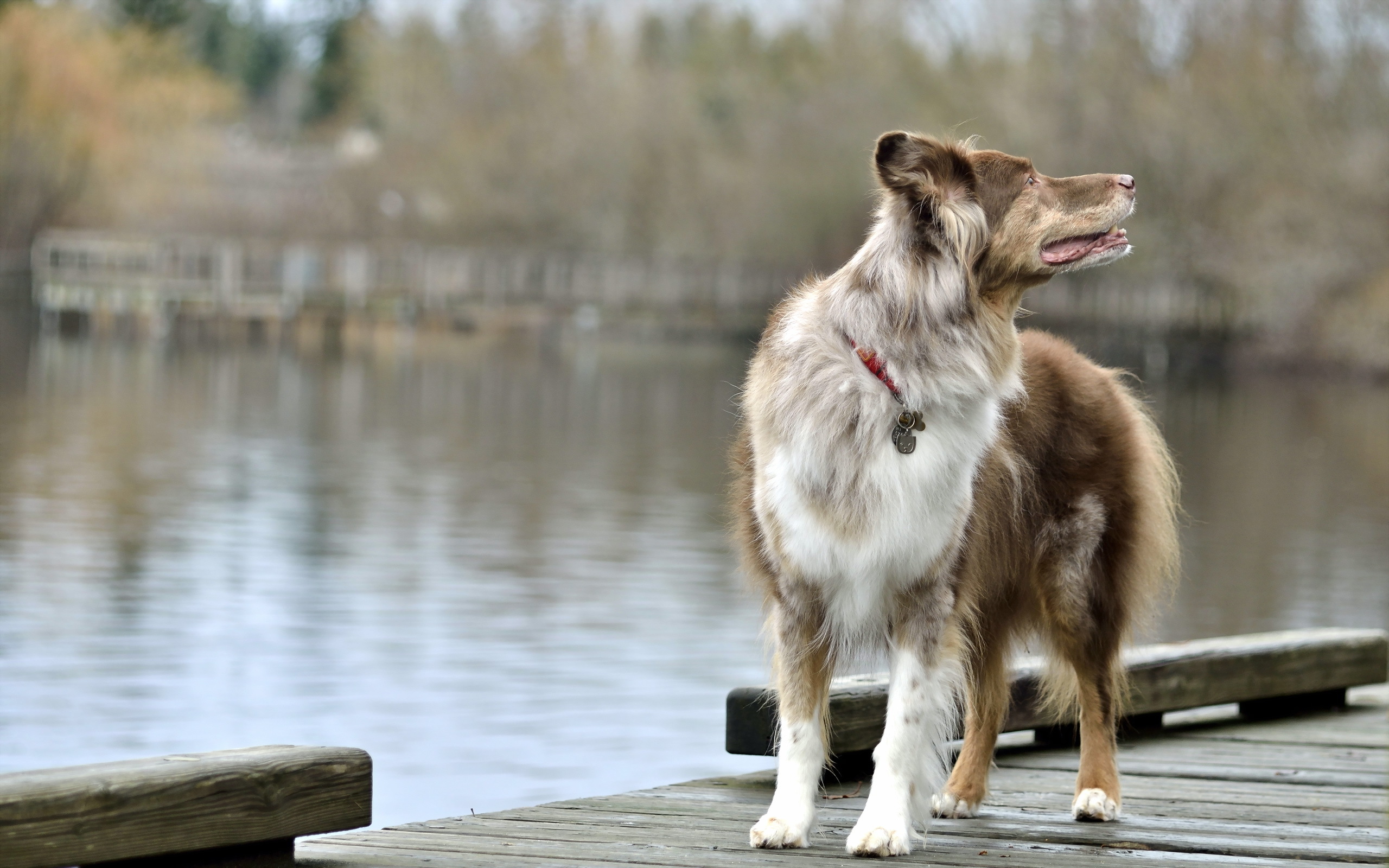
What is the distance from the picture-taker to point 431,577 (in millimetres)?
14062

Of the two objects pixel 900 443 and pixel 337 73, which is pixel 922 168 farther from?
pixel 337 73

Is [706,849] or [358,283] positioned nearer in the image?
[706,849]

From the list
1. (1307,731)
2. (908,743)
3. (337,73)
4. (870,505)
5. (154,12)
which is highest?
(154,12)

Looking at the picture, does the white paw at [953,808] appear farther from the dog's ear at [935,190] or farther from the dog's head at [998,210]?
the dog's ear at [935,190]

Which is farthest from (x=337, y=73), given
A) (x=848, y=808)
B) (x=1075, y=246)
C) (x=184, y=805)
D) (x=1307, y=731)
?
(x=184, y=805)

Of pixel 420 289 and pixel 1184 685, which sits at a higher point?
pixel 1184 685

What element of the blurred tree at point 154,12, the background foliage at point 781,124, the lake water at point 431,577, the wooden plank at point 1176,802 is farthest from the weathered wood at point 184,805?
the blurred tree at point 154,12

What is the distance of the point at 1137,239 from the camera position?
1913 inches

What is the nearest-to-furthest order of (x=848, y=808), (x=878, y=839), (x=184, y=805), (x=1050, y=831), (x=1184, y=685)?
1. (x=184, y=805)
2. (x=878, y=839)
3. (x=1050, y=831)
4. (x=848, y=808)
5. (x=1184, y=685)

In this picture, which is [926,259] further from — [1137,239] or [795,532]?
[1137,239]

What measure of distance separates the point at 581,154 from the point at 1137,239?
840 inches

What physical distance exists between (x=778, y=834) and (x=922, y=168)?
67.2 inches

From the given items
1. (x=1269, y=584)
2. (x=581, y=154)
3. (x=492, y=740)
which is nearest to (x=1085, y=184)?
(x=492, y=740)

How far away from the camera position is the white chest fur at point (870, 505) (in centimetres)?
416
